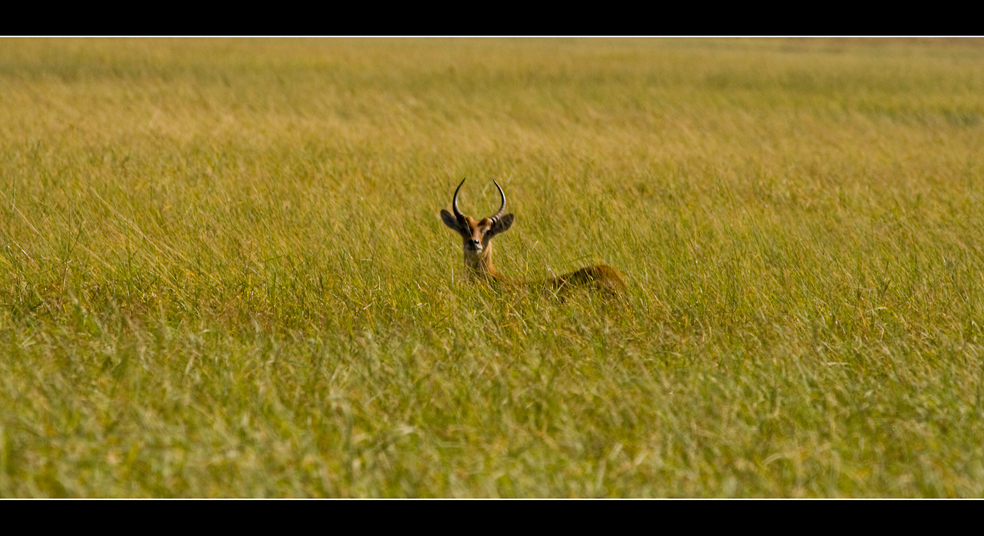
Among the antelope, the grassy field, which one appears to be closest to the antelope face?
the antelope

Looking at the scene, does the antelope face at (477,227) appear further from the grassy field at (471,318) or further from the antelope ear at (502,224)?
the grassy field at (471,318)

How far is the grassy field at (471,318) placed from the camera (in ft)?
11.8

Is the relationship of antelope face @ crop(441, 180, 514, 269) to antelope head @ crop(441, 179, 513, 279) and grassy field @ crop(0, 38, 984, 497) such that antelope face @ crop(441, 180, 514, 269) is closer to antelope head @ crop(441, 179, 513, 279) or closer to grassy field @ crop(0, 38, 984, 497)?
antelope head @ crop(441, 179, 513, 279)

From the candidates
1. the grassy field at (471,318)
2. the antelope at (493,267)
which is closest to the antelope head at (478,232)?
the antelope at (493,267)

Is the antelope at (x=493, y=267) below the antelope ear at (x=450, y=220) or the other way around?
below

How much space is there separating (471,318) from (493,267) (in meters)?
1.66

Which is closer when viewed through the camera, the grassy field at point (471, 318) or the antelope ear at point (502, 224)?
the grassy field at point (471, 318)

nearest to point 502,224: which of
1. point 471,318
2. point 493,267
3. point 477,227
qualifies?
point 477,227

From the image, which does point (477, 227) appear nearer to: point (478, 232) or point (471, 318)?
point (478, 232)

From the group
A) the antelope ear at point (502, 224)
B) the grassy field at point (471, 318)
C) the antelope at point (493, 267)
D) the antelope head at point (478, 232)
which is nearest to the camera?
the grassy field at point (471, 318)

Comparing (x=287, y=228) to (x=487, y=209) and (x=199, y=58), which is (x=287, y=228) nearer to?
(x=487, y=209)

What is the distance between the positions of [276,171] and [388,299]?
14.1 feet

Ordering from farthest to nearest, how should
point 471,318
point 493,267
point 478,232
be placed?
point 493,267 → point 478,232 → point 471,318

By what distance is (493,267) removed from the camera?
6734 millimetres
